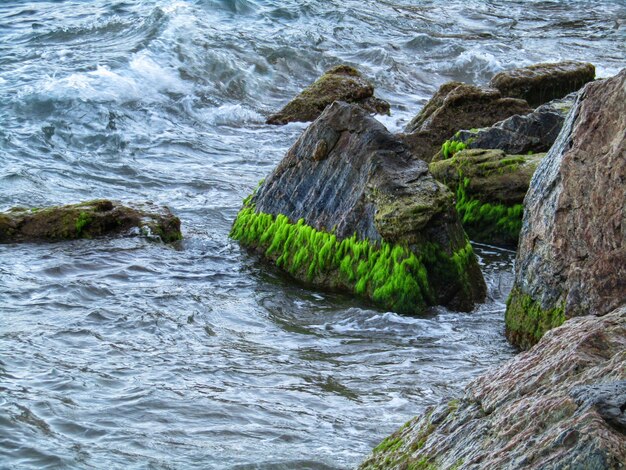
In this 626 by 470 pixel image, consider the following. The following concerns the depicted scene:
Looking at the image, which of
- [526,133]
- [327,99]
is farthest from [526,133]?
[327,99]

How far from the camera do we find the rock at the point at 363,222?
7273 mm

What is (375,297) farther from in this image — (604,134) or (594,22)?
(594,22)

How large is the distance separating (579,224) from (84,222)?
4985 mm

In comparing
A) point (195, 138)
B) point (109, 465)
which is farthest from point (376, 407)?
point (195, 138)

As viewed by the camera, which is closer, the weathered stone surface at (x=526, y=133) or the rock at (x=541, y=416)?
the rock at (x=541, y=416)

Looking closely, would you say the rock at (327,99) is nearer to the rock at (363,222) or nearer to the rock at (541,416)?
the rock at (363,222)

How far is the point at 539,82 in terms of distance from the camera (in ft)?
42.2

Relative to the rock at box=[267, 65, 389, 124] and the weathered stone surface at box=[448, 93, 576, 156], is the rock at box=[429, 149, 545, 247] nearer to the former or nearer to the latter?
the weathered stone surface at box=[448, 93, 576, 156]

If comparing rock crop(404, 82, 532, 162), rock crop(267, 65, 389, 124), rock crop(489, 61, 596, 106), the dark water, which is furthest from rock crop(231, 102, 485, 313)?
rock crop(267, 65, 389, 124)

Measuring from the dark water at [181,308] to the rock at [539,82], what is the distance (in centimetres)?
285

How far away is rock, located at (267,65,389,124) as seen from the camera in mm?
14711

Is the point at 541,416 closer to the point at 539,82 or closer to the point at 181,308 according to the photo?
the point at 181,308

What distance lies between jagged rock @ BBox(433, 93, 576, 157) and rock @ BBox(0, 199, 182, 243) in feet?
11.2

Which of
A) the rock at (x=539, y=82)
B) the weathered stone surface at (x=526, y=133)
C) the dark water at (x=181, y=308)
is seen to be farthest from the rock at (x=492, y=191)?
the rock at (x=539, y=82)
